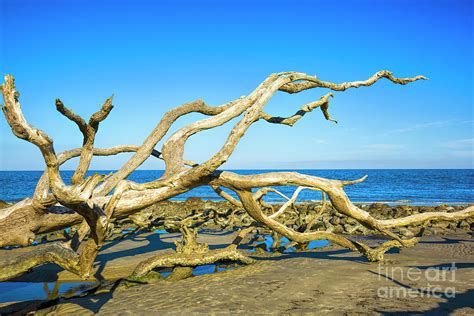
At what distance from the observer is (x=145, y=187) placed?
5.97m

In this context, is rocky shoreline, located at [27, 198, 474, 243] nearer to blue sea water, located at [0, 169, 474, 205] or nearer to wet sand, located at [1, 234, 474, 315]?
wet sand, located at [1, 234, 474, 315]

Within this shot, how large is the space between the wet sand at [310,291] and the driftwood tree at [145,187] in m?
0.71

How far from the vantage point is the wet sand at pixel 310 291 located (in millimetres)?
5836

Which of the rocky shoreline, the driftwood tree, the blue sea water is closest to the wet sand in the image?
the driftwood tree

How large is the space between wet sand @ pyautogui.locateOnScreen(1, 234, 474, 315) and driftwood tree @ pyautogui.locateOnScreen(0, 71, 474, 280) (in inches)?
28.0

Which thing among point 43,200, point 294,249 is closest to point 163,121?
point 43,200

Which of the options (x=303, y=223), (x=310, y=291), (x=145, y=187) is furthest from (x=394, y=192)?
(x=145, y=187)

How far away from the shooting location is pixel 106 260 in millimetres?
10383

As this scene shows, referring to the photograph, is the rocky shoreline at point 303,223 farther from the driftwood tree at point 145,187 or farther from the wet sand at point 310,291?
the driftwood tree at point 145,187

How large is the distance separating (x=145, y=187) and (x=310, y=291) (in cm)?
341

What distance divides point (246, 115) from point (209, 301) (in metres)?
3.23

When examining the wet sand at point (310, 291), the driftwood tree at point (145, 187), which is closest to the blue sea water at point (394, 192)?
the wet sand at point (310, 291)

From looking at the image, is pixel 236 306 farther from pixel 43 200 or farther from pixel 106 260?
pixel 106 260

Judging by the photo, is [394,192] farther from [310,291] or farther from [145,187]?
[145,187]
